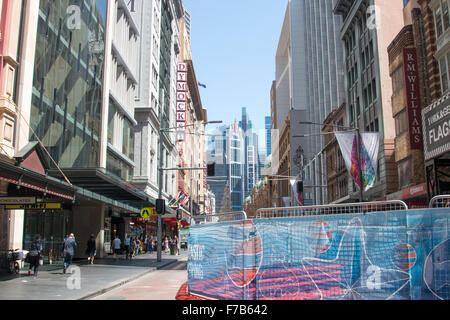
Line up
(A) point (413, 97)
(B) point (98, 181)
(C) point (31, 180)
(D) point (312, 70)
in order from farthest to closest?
(D) point (312, 70)
(A) point (413, 97)
(B) point (98, 181)
(C) point (31, 180)

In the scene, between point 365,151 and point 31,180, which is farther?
point 365,151

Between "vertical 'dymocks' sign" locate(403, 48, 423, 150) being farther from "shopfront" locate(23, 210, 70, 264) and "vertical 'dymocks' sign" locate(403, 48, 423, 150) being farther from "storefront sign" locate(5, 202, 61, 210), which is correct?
"shopfront" locate(23, 210, 70, 264)

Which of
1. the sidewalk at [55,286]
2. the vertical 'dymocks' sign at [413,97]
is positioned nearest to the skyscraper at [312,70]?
the vertical 'dymocks' sign at [413,97]

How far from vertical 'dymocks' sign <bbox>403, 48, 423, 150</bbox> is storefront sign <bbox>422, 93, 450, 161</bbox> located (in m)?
7.70

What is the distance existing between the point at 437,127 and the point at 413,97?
9976mm

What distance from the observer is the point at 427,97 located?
2995 cm

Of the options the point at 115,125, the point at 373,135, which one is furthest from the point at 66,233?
the point at 373,135

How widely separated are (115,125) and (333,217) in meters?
35.2

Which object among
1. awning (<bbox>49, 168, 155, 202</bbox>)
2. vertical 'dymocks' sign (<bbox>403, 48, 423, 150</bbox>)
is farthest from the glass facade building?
vertical 'dymocks' sign (<bbox>403, 48, 423, 150</bbox>)

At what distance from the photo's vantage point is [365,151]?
25.8 metres

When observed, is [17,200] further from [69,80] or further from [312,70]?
[312,70]

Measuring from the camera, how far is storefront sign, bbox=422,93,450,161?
2009cm

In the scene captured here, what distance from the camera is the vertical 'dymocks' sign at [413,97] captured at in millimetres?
30203

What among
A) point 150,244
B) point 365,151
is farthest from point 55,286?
point 150,244
